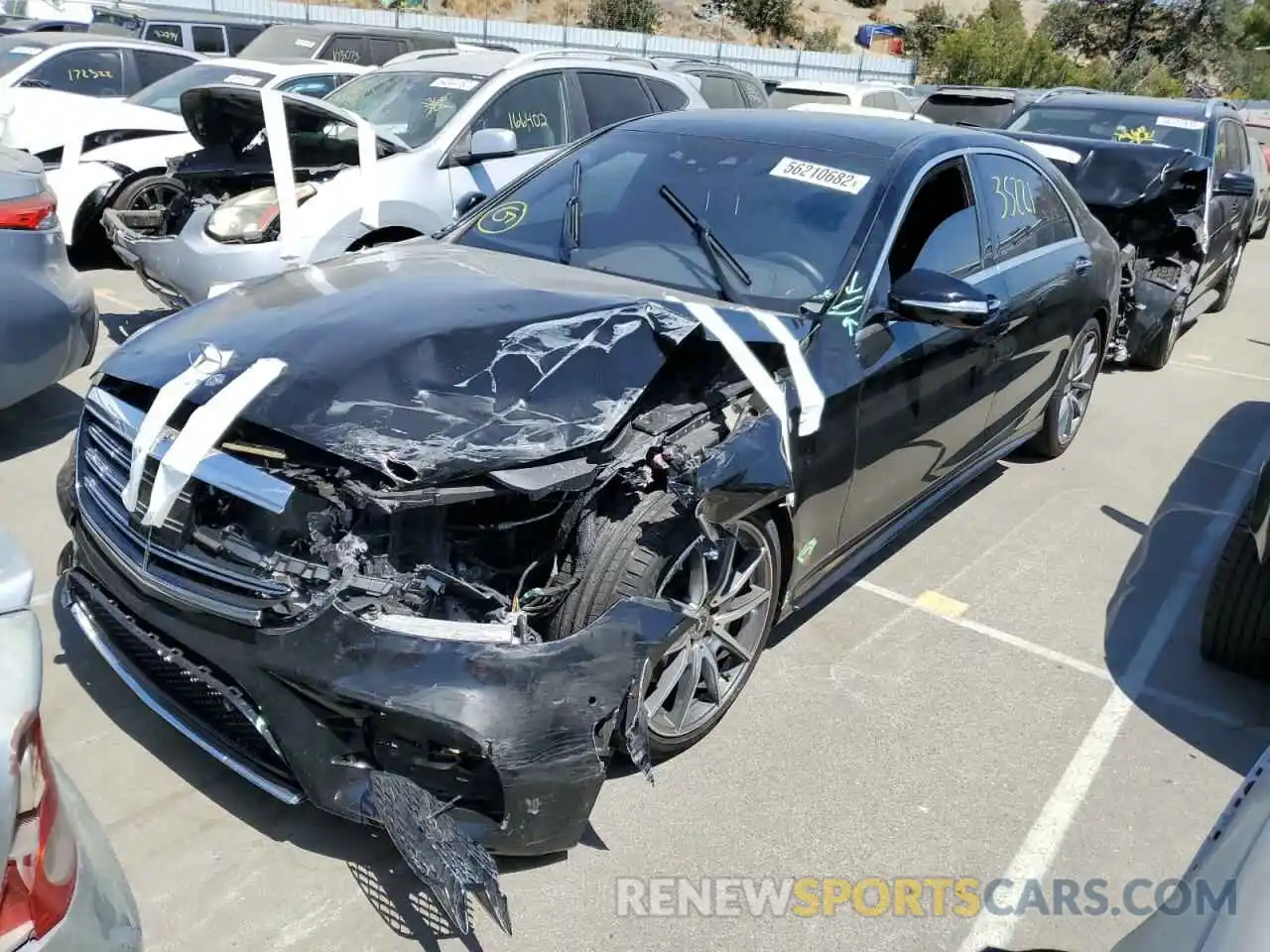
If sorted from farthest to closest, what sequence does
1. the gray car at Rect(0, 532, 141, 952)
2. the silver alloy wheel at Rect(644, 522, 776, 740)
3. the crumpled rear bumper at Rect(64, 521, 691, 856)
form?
the silver alloy wheel at Rect(644, 522, 776, 740)
the crumpled rear bumper at Rect(64, 521, 691, 856)
the gray car at Rect(0, 532, 141, 952)

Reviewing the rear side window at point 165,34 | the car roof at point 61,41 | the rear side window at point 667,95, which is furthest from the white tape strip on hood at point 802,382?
the rear side window at point 165,34

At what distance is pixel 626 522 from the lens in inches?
107

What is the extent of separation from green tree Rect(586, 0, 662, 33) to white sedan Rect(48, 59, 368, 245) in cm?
3535

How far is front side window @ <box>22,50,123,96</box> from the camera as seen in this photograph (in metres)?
9.30

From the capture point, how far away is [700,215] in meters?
3.78

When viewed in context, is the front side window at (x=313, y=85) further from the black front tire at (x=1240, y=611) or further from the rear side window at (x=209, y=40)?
the black front tire at (x=1240, y=611)

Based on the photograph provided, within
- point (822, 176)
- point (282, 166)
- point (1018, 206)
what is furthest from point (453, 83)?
point (822, 176)

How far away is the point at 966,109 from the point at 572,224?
1005cm

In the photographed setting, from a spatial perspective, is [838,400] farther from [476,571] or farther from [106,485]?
[106,485]

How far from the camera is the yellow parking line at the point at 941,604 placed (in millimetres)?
4219

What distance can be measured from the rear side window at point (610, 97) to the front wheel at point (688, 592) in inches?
216

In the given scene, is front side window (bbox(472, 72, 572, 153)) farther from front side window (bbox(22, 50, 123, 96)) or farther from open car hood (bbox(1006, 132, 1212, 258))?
front side window (bbox(22, 50, 123, 96))

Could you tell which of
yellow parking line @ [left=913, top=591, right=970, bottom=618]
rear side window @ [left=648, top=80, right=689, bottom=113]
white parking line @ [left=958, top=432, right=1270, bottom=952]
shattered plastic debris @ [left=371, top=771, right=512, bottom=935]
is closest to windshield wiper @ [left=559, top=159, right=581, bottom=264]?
yellow parking line @ [left=913, top=591, right=970, bottom=618]

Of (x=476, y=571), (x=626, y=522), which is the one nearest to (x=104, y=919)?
(x=476, y=571)
